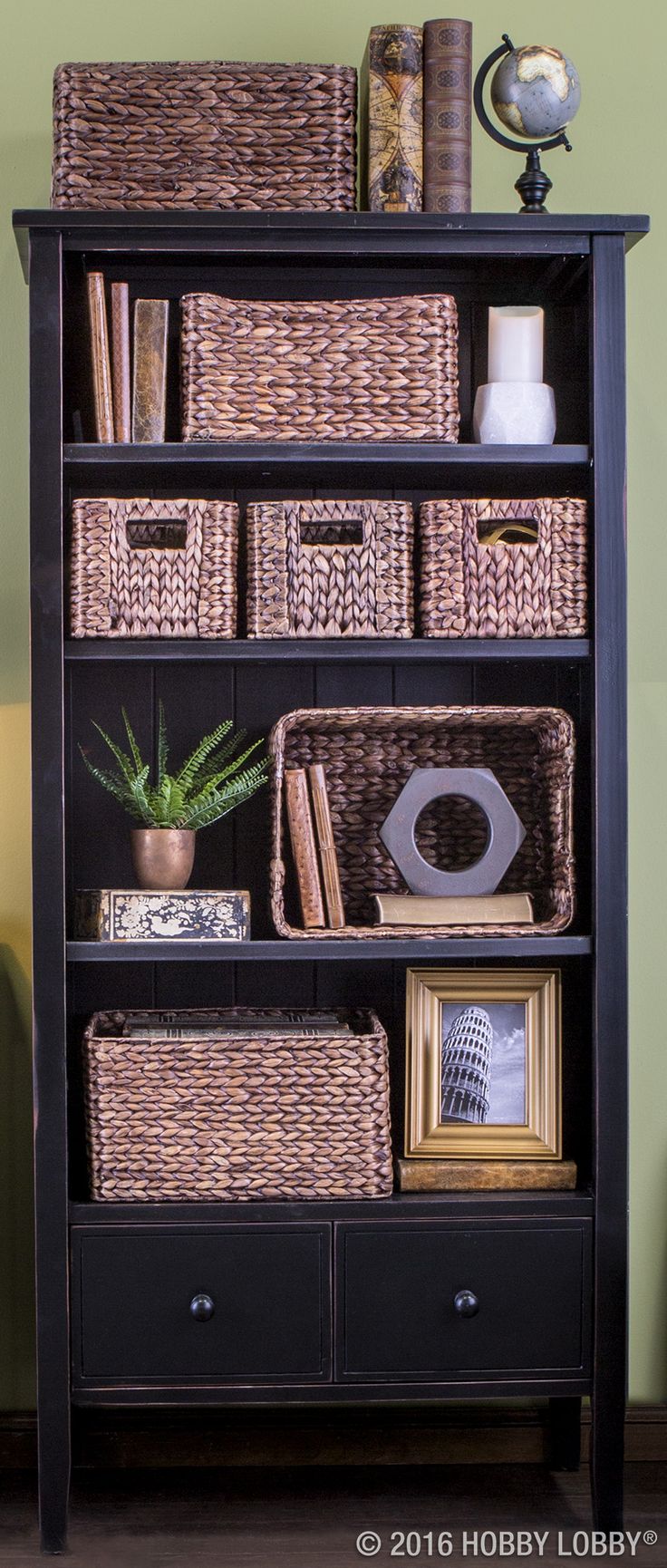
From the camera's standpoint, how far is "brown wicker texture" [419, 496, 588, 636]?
195 centimetres

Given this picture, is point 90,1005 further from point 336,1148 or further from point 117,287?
point 117,287

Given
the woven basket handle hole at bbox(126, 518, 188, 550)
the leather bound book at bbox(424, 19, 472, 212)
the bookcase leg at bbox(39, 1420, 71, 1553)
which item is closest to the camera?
the bookcase leg at bbox(39, 1420, 71, 1553)

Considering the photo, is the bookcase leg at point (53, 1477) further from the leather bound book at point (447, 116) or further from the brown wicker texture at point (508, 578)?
the leather bound book at point (447, 116)

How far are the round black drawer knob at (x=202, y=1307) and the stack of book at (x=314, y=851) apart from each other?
54 centimetres

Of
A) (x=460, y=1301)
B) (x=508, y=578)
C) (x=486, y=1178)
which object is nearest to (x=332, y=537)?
(x=508, y=578)

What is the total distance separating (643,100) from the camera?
7.50 feet

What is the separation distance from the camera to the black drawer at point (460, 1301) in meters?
1.90

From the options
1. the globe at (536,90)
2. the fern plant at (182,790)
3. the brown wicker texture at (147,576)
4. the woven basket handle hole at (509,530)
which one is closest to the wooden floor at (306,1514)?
the fern plant at (182,790)

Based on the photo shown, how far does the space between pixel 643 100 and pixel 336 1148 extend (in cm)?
178

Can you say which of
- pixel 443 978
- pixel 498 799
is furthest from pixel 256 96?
pixel 443 978

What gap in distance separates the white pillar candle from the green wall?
34 centimetres

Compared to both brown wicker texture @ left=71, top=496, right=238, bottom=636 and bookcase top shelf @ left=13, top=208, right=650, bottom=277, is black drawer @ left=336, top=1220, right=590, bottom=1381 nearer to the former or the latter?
brown wicker texture @ left=71, top=496, right=238, bottom=636

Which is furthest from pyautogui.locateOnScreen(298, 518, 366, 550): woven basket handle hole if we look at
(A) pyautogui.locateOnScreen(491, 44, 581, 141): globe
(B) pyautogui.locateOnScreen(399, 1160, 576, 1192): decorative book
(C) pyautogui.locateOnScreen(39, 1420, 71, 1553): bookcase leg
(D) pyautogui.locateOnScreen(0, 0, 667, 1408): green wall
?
(C) pyautogui.locateOnScreen(39, 1420, 71, 1553): bookcase leg

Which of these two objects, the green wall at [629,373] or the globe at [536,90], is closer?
the globe at [536,90]
